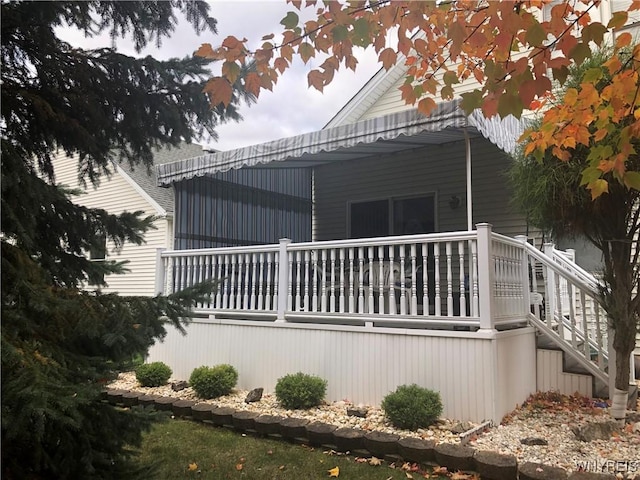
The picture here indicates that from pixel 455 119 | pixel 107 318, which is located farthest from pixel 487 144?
pixel 107 318

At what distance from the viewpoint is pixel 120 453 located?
269 centimetres

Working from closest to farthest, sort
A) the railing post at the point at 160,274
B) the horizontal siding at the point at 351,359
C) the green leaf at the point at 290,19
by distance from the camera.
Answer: the green leaf at the point at 290,19, the horizontal siding at the point at 351,359, the railing post at the point at 160,274

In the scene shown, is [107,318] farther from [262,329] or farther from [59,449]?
[262,329]

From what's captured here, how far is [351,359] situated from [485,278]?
5.60 feet

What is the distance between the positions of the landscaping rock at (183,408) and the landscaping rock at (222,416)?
37 centimetres

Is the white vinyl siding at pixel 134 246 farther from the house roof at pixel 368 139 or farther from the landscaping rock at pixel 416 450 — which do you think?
the landscaping rock at pixel 416 450

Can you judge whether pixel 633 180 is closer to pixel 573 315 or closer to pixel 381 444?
pixel 381 444

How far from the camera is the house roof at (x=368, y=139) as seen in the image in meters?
5.54

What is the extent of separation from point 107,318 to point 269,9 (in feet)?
7.74

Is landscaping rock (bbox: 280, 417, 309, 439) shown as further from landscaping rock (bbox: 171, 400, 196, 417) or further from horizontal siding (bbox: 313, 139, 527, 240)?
horizontal siding (bbox: 313, 139, 527, 240)

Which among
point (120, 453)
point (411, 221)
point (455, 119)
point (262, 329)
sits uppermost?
point (455, 119)

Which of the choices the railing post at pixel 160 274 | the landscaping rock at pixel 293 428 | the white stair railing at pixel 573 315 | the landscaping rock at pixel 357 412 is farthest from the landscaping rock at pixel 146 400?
the white stair railing at pixel 573 315

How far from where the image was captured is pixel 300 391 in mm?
5117

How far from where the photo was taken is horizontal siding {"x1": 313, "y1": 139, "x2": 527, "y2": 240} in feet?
26.3
